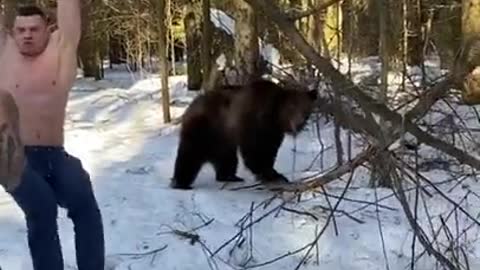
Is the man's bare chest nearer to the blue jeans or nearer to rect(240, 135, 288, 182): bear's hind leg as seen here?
the blue jeans

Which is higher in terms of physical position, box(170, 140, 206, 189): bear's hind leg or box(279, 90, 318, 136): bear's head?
box(279, 90, 318, 136): bear's head

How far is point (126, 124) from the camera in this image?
54.6ft

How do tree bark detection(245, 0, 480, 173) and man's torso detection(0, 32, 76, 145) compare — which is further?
man's torso detection(0, 32, 76, 145)

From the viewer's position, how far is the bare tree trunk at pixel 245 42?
39.9 ft

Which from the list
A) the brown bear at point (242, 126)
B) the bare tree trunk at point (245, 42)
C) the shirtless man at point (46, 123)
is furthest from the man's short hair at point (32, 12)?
the bare tree trunk at point (245, 42)

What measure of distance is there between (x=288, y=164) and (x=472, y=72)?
6.64 metres

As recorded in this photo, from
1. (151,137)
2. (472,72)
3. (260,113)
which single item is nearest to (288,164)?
(260,113)

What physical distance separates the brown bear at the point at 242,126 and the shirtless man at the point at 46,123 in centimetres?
407

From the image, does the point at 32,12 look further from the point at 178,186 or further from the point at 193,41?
the point at 193,41

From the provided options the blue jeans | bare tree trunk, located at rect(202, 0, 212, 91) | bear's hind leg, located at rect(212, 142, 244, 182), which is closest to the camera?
the blue jeans

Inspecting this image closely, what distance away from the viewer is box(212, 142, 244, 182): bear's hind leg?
10.2m

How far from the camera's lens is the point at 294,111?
966cm

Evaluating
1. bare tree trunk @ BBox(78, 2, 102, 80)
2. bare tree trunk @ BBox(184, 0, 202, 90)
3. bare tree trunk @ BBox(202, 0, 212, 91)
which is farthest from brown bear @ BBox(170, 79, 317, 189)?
bare tree trunk @ BBox(78, 2, 102, 80)

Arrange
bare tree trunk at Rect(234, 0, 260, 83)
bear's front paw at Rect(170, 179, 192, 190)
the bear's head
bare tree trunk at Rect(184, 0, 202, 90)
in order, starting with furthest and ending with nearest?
1. bare tree trunk at Rect(184, 0, 202, 90)
2. bare tree trunk at Rect(234, 0, 260, 83)
3. bear's front paw at Rect(170, 179, 192, 190)
4. the bear's head
